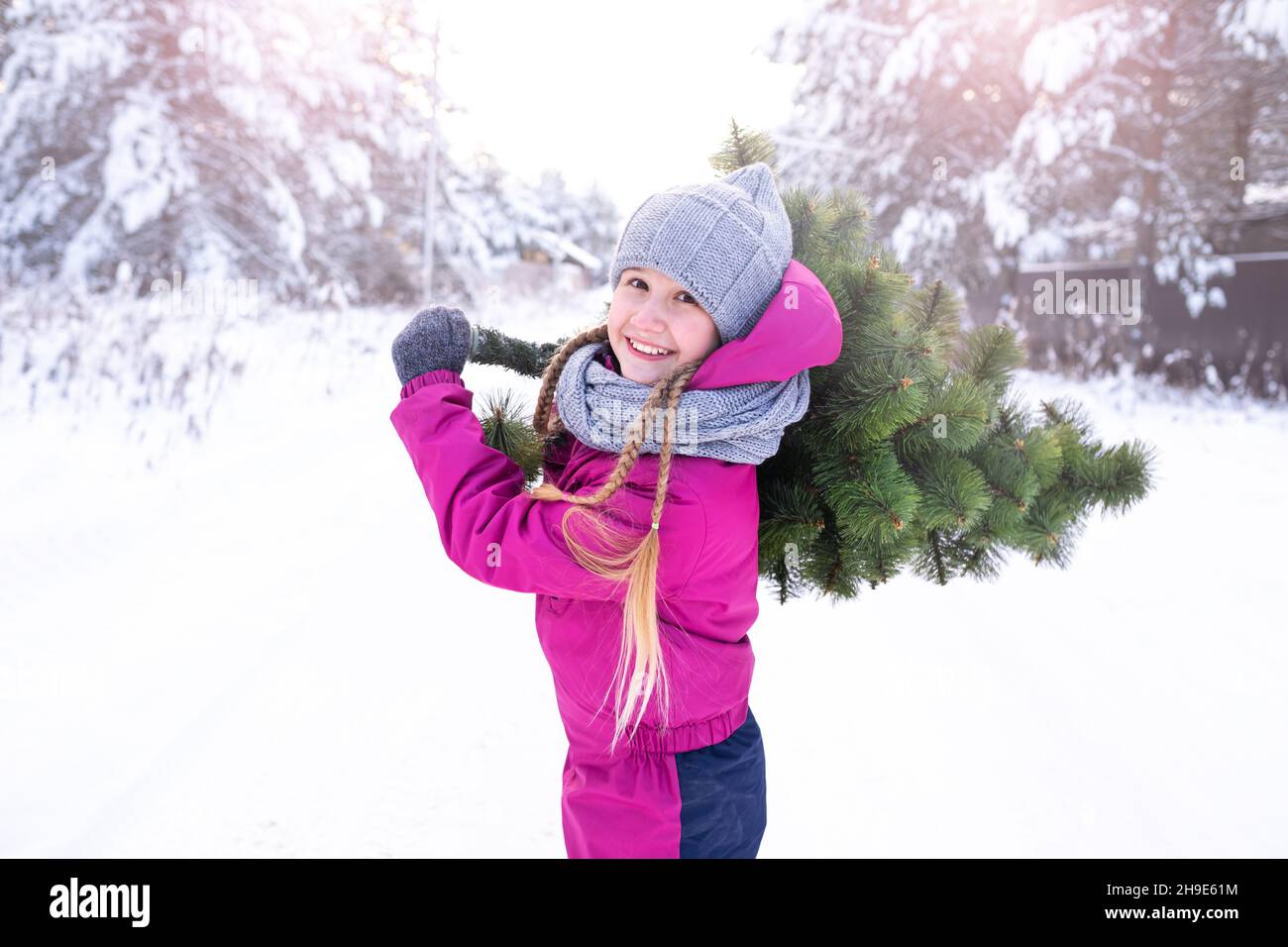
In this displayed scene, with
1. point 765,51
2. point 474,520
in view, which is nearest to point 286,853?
point 474,520

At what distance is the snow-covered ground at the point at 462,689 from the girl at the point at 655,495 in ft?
2.31

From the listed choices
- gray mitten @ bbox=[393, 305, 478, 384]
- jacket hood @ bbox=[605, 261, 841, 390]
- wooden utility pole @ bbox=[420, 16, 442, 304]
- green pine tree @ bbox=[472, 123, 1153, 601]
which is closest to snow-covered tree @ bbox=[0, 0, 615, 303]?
wooden utility pole @ bbox=[420, 16, 442, 304]

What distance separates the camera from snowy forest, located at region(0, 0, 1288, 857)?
276cm

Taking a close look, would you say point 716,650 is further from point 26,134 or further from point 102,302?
point 26,134

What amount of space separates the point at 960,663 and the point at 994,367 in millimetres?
1800

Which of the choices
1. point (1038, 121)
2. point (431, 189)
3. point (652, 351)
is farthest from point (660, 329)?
point (431, 189)

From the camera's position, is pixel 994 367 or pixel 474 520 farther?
pixel 994 367

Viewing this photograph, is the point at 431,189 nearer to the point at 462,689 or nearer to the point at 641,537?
the point at 462,689

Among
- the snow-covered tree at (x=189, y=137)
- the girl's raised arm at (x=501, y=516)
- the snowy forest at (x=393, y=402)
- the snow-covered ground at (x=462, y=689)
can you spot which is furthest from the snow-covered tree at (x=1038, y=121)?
the girl's raised arm at (x=501, y=516)

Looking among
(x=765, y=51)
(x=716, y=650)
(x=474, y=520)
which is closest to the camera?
(x=474, y=520)

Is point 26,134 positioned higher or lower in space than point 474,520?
higher

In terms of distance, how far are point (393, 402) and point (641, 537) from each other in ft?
24.8

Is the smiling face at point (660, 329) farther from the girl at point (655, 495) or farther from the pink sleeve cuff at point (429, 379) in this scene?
the pink sleeve cuff at point (429, 379)

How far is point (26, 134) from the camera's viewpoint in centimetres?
1217
